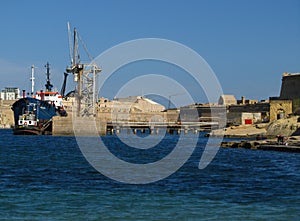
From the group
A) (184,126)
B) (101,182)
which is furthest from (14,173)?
(184,126)

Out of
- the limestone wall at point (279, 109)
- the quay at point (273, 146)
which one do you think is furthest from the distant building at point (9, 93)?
the quay at point (273, 146)

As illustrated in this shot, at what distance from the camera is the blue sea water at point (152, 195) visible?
52.2ft

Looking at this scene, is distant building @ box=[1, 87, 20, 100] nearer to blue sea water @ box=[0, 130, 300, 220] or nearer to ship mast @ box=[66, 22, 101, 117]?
ship mast @ box=[66, 22, 101, 117]

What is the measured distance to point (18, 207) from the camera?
16.7m

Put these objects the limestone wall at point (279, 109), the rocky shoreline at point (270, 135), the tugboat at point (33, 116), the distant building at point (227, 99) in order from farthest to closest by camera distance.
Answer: the distant building at point (227, 99)
the limestone wall at point (279, 109)
the tugboat at point (33, 116)
the rocky shoreline at point (270, 135)

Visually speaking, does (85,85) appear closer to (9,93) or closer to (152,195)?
(152,195)

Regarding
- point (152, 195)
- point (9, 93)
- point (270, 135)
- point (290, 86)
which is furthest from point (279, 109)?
point (9, 93)

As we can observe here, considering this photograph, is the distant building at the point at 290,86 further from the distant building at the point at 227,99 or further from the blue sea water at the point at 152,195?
the blue sea water at the point at 152,195

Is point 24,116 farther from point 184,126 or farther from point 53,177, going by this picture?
point 53,177

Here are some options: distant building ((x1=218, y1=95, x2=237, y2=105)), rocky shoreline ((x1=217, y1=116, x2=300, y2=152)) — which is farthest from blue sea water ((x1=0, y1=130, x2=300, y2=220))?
distant building ((x1=218, y1=95, x2=237, y2=105))

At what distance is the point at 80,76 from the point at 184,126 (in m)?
24.4

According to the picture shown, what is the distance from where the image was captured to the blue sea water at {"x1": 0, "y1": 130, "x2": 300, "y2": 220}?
15.9 m

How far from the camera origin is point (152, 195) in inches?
758

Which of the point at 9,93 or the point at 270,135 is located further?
the point at 9,93
